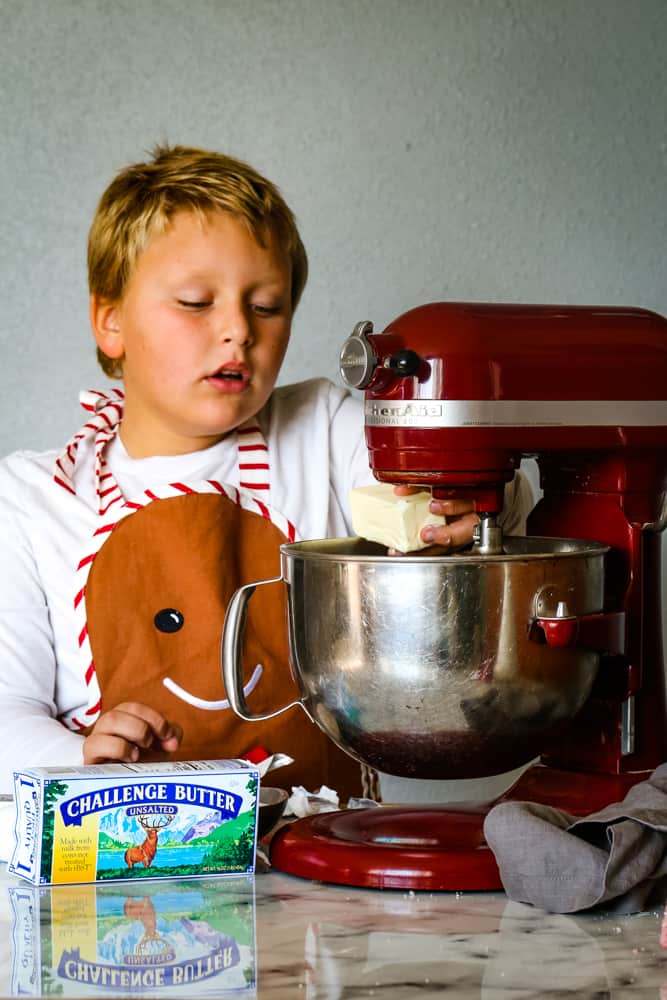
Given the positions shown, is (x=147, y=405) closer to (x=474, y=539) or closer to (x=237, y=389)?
(x=237, y=389)

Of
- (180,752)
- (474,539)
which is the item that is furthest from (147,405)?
(474,539)

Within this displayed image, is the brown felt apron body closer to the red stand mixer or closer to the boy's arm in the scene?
the boy's arm

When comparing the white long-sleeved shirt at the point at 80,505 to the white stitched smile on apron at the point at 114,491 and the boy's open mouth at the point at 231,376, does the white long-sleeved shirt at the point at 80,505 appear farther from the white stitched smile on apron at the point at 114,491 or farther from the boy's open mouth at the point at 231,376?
the boy's open mouth at the point at 231,376

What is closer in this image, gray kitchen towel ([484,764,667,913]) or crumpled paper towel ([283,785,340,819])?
gray kitchen towel ([484,764,667,913])

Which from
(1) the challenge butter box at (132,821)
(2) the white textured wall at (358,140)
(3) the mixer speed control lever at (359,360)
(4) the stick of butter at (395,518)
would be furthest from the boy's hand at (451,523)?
(2) the white textured wall at (358,140)

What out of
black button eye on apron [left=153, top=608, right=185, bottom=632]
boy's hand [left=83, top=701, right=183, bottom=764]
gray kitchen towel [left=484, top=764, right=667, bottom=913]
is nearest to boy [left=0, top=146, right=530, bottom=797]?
black button eye on apron [left=153, top=608, right=185, bottom=632]

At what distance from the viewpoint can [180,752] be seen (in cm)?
138

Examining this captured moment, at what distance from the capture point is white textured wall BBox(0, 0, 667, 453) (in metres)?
1.88

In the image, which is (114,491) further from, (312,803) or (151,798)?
(151,798)

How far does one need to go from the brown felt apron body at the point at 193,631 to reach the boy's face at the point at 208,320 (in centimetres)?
11

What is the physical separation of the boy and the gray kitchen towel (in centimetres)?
57

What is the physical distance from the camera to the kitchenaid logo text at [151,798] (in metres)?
0.87

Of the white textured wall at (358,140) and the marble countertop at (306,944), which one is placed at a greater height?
the white textured wall at (358,140)

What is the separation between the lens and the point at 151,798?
882mm
